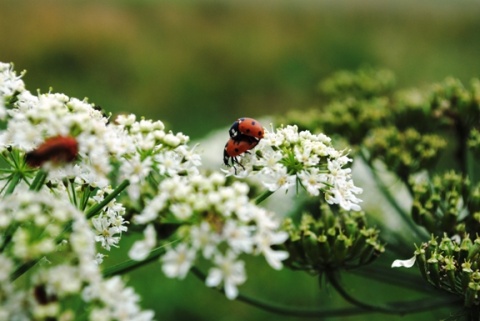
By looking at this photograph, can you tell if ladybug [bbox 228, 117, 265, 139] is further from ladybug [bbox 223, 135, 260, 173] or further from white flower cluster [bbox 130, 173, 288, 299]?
white flower cluster [bbox 130, 173, 288, 299]

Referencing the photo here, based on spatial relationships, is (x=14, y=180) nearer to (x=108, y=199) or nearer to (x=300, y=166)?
(x=108, y=199)

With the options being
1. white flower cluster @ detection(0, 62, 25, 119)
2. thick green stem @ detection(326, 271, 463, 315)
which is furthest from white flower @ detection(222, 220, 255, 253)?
thick green stem @ detection(326, 271, 463, 315)

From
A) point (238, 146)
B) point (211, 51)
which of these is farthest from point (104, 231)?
point (211, 51)

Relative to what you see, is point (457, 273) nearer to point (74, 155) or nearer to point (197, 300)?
point (74, 155)

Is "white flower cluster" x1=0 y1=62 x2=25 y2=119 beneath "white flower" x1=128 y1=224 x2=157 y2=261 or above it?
above

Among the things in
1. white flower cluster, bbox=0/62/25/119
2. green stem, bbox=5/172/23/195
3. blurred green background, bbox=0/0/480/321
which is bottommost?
green stem, bbox=5/172/23/195

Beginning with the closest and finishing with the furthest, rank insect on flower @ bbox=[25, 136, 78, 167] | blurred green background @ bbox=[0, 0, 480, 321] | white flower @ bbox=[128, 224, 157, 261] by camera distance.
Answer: white flower @ bbox=[128, 224, 157, 261], insect on flower @ bbox=[25, 136, 78, 167], blurred green background @ bbox=[0, 0, 480, 321]
